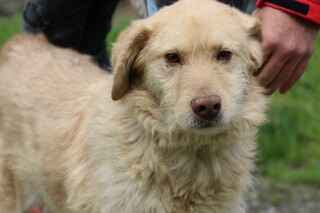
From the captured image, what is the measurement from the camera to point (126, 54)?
4.08 m

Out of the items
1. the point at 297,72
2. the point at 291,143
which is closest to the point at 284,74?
the point at 297,72

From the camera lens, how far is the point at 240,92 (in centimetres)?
397

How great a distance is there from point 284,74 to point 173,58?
716mm

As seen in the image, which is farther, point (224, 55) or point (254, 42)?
point (254, 42)

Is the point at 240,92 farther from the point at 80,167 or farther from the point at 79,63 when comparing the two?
the point at 79,63

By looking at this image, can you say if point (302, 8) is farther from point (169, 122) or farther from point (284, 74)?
point (169, 122)

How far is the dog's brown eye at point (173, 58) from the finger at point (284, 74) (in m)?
0.66

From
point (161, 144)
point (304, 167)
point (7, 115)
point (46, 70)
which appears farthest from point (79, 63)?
point (304, 167)

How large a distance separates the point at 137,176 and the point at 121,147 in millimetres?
193

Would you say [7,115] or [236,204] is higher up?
[236,204]

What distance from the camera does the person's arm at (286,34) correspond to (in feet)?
13.5

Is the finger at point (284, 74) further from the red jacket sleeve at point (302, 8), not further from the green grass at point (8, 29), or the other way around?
the green grass at point (8, 29)

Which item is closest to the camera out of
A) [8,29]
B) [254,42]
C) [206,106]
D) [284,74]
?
[206,106]

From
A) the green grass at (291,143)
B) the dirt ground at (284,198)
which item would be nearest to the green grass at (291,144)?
the green grass at (291,143)
